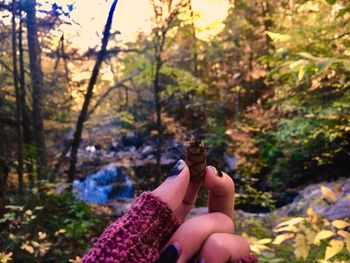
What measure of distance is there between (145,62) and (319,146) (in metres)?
5.17

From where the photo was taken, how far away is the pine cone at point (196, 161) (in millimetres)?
736

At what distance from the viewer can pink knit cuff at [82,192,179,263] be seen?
642mm

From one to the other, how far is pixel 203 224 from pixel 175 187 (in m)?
0.09

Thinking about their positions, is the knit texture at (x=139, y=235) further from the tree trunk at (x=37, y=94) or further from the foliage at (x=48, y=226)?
the tree trunk at (x=37, y=94)

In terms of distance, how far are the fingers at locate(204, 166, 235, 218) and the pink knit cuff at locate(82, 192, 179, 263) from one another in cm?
10

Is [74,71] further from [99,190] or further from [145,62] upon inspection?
[99,190]

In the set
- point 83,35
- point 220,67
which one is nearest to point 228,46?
point 220,67

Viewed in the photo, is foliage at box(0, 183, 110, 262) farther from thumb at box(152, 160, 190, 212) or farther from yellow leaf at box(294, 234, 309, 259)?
thumb at box(152, 160, 190, 212)

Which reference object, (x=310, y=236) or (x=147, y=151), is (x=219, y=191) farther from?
(x=147, y=151)

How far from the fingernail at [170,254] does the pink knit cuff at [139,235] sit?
0.5 inches

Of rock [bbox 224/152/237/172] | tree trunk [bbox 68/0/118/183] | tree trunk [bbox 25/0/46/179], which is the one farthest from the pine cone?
rock [bbox 224/152/237/172]

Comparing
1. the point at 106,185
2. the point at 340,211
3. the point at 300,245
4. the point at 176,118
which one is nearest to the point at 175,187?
the point at 300,245

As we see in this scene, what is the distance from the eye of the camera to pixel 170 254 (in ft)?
2.20

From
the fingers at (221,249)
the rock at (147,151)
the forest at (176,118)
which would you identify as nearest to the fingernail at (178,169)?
the fingers at (221,249)
